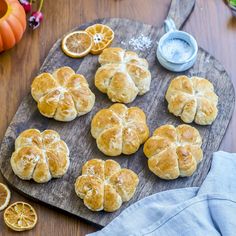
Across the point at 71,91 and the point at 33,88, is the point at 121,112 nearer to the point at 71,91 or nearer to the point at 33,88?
the point at 71,91

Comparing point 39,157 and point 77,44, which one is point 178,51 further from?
point 39,157

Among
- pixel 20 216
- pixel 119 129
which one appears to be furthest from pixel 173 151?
pixel 20 216

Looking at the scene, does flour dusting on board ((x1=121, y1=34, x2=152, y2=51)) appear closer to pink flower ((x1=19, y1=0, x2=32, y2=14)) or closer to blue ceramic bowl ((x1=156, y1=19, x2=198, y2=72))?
blue ceramic bowl ((x1=156, y1=19, x2=198, y2=72))

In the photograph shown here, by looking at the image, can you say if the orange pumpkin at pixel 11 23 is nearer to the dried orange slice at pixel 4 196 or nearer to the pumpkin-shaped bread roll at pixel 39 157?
the pumpkin-shaped bread roll at pixel 39 157

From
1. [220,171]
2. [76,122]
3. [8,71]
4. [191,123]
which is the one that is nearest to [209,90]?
[191,123]

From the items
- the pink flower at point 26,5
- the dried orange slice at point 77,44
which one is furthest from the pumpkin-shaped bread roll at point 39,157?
the pink flower at point 26,5

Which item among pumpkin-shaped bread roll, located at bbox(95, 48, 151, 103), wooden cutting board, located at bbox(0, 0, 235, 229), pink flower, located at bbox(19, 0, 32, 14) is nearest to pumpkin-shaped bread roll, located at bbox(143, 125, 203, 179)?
wooden cutting board, located at bbox(0, 0, 235, 229)
